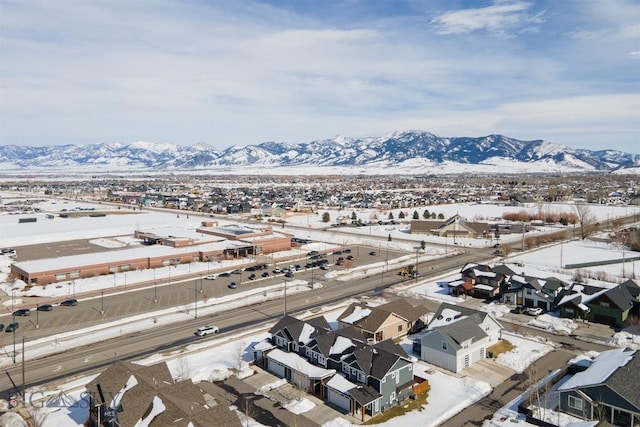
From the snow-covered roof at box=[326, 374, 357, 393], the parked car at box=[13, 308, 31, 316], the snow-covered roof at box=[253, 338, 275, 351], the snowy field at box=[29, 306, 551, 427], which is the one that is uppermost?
the snow-covered roof at box=[253, 338, 275, 351]

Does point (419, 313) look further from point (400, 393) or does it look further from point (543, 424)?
point (543, 424)

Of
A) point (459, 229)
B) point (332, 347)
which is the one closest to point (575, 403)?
point (332, 347)

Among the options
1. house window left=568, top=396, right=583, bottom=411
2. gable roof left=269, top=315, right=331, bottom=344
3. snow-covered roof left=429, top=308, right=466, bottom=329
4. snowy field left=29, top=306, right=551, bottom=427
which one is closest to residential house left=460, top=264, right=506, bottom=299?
snowy field left=29, top=306, right=551, bottom=427

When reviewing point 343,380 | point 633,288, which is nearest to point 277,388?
point 343,380

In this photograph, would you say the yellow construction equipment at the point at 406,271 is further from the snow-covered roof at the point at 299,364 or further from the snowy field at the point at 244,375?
the snow-covered roof at the point at 299,364

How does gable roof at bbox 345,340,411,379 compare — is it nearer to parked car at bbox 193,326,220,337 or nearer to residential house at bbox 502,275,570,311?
parked car at bbox 193,326,220,337

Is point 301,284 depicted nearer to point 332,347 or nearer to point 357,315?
point 357,315
